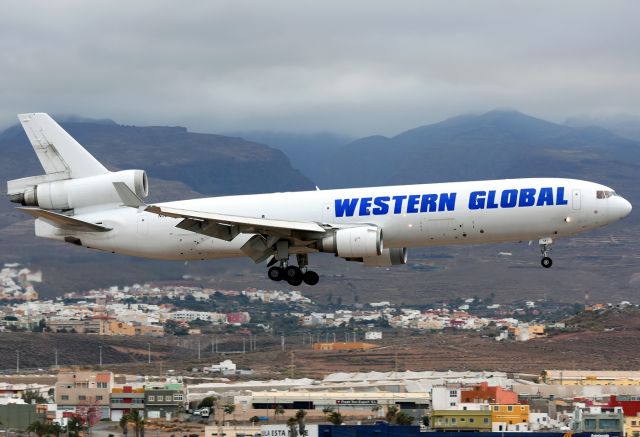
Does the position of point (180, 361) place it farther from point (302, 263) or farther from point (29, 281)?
point (302, 263)

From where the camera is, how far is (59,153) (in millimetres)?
77062

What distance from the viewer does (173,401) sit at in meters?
122

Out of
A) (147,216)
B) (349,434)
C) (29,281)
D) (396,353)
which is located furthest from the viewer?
(396,353)

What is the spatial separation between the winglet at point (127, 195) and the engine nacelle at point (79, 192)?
7155 mm

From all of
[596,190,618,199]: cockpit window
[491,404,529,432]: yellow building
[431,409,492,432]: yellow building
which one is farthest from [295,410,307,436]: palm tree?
[596,190,618,199]: cockpit window

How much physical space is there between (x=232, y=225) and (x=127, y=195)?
604 centimetres

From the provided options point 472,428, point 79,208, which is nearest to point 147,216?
point 79,208

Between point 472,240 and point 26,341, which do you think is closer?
point 472,240

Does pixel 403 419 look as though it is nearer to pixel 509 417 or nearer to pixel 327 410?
pixel 327 410

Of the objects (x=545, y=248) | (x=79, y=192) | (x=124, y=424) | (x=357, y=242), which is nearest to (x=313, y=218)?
(x=357, y=242)

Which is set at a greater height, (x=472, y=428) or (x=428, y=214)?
(x=428, y=214)

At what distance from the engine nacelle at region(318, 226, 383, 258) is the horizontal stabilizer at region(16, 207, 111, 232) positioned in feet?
42.7

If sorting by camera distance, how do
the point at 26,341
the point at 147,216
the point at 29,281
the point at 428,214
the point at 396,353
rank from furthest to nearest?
the point at 26,341
the point at 396,353
the point at 29,281
the point at 147,216
the point at 428,214

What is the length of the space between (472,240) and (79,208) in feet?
68.2
